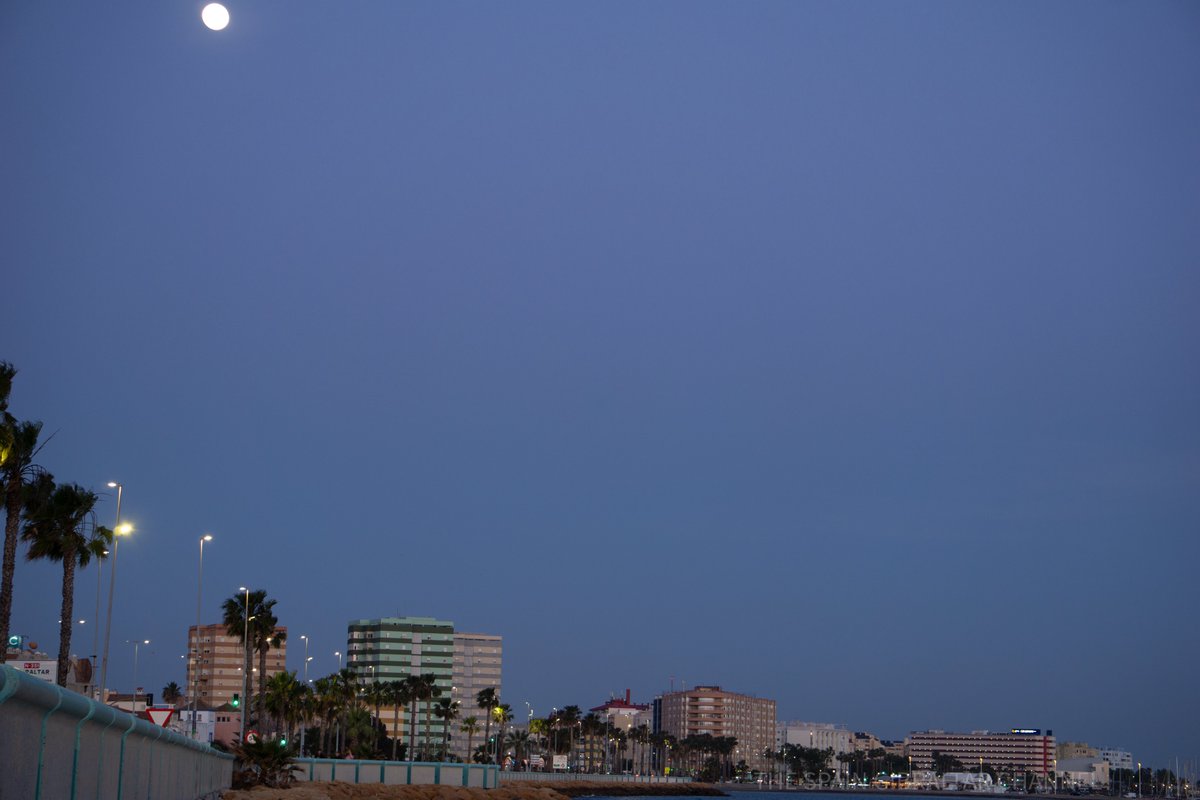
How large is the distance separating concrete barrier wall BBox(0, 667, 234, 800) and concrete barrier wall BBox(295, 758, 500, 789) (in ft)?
170

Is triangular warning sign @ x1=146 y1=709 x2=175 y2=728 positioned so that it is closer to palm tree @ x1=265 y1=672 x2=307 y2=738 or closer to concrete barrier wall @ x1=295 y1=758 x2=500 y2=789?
concrete barrier wall @ x1=295 y1=758 x2=500 y2=789

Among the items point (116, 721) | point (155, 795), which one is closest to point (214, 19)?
point (155, 795)

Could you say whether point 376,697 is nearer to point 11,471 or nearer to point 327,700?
point 327,700

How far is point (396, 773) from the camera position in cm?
8181

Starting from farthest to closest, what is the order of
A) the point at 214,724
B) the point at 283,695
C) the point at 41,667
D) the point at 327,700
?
the point at 327,700, the point at 214,724, the point at 283,695, the point at 41,667

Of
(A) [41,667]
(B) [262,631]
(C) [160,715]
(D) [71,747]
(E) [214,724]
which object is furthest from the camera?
(E) [214,724]

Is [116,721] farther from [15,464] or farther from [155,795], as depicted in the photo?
[15,464]

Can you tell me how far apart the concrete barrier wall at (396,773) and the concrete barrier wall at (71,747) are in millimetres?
51954

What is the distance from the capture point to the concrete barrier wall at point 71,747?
1062cm

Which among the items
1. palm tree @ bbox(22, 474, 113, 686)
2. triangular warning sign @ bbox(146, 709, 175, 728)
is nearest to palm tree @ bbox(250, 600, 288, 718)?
palm tree @ bbox(22, 474, 113, 686)

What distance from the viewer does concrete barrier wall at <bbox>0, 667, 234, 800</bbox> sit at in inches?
418

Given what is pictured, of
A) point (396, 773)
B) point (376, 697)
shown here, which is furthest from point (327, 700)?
point (396, 773)

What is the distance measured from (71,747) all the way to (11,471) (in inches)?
1221

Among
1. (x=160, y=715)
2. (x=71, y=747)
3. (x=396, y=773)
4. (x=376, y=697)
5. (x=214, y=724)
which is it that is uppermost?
(x=71, y=747)
